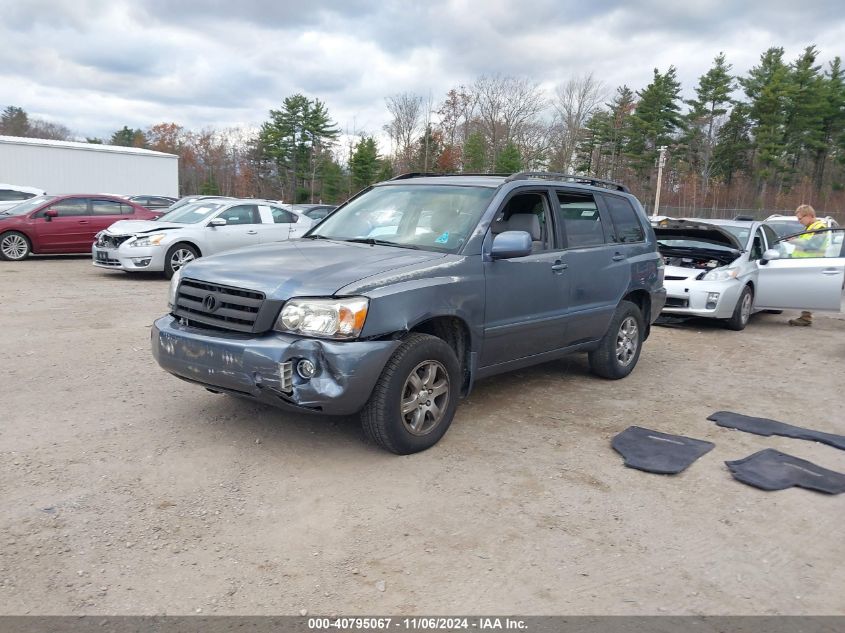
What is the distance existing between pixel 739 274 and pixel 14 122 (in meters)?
94.1

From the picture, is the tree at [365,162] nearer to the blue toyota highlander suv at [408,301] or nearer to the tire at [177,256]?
the tire at [177,256]

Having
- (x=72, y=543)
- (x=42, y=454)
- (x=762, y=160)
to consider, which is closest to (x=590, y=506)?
(x=72, y=543)

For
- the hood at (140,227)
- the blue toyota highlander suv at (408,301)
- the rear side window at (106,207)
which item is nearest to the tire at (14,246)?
the rear side window at (106,207)

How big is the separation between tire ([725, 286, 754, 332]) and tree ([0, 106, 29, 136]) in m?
88.2

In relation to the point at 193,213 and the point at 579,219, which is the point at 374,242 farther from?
the point at 193,213

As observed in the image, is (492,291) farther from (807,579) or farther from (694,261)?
(694,261)

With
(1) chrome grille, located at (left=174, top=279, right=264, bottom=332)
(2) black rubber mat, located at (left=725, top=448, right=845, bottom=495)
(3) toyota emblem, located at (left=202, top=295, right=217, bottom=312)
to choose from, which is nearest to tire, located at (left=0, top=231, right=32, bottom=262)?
(1) chrome grille, located at (left=174, top=279, right=264, bottom=332)

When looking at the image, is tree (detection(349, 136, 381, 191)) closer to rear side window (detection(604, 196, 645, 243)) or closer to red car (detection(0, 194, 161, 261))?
red car (detection(0, 194, 161, 261))

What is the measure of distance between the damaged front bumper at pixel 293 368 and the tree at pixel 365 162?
4790cm

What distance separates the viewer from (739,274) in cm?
994

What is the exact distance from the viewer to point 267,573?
3.08 meters

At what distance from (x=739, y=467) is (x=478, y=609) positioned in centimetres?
249

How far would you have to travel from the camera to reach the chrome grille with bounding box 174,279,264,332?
4176mm
